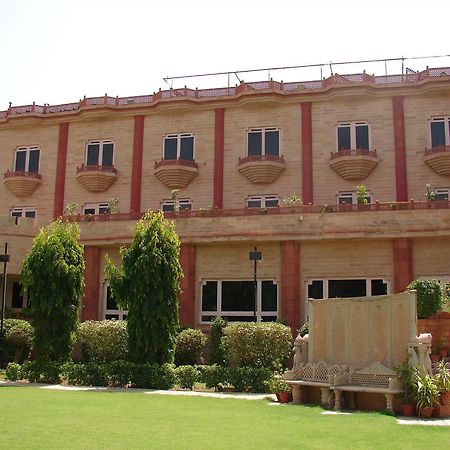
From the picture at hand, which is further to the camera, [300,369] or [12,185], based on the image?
[12,185]

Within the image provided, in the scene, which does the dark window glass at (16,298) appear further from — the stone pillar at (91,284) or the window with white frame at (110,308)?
the window with white frame at (110,308)

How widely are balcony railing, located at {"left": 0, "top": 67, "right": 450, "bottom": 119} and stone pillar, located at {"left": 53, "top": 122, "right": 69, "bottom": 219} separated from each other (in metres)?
1.47

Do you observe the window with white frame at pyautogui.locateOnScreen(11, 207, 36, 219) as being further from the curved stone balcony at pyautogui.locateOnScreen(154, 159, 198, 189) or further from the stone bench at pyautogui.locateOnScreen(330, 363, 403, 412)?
the stone bench at pyautogui.locateOnScreen(330, 363, 403, 412)

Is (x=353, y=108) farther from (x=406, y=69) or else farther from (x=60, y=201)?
(x=60, y=201)

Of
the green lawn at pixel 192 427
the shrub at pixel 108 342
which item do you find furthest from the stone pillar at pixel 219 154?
the green lawn at pixel 192 427

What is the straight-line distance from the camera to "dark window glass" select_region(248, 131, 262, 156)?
126ft

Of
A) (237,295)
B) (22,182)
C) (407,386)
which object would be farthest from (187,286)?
(407,386)

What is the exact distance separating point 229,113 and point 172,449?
1203 inches

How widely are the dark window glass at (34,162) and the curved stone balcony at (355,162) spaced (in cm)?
1913

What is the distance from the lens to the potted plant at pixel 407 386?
14.9 metres

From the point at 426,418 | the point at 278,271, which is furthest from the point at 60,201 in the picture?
the point at 426,418

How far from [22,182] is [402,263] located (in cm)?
2447

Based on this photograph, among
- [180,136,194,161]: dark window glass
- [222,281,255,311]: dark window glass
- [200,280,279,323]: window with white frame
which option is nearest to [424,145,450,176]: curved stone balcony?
[200,280,279,323]: window with white frame

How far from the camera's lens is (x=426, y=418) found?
14344 millimetres
